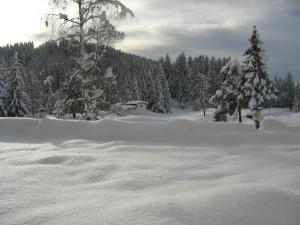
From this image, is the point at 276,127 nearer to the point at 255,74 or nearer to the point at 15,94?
the point at 255,74

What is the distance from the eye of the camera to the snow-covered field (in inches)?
155

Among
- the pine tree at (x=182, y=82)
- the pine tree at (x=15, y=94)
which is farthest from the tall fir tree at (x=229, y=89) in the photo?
the pine tree at (x=182, y=82)

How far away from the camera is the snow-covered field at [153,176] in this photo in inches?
155

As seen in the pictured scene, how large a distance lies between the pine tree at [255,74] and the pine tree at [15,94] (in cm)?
2931

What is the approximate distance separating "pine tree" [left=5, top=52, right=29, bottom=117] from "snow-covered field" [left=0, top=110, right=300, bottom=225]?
42.4 m

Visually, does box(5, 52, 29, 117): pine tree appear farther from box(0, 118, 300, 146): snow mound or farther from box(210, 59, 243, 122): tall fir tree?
box(0, 118, 300, 146): snow mound

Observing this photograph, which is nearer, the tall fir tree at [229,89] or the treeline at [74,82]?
the treeline at [74,82]

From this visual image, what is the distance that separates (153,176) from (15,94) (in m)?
48.2

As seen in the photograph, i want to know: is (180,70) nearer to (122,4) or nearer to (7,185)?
(122,4)

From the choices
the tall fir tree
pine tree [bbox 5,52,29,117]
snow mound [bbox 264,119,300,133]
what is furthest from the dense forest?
snow mound [bbox 264,119,300,133]

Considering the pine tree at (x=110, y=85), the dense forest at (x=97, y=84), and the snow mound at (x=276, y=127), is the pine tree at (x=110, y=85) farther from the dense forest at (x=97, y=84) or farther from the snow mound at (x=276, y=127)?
the snow mound at (x=276, y=127)

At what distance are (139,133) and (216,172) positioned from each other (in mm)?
3849

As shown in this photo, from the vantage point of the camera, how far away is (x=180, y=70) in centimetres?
12062

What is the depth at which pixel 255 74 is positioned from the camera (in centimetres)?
3806
